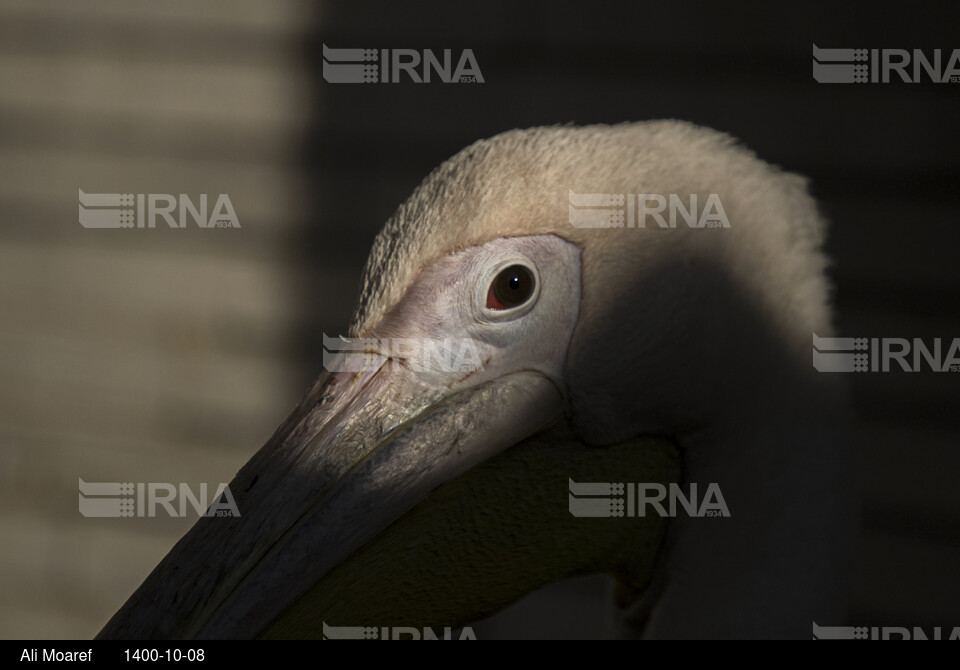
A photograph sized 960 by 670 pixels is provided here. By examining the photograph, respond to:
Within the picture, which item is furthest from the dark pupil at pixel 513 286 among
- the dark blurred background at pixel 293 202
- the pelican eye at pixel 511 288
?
the dark blurred background at pixel 293 202

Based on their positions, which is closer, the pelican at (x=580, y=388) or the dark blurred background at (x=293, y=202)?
the pelican at (x=580, y=388)

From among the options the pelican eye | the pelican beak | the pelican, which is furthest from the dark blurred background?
the pelican beak

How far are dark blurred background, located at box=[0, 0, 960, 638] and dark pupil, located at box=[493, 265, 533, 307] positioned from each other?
1.28 meters

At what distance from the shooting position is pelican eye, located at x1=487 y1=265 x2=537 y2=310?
1.31 meters

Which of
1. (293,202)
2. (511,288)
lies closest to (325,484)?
(511,288)

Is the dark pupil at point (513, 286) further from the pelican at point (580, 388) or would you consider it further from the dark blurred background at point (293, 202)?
the dark blurred background at point (293, 202)

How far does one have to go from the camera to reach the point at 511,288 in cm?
131

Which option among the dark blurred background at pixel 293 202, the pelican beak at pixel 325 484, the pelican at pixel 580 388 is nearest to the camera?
the pelican beak at pixel 325 484

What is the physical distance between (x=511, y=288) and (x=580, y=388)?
6.9 inches

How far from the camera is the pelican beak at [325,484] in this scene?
1.16 m

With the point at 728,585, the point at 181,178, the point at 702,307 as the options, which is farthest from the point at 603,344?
the point at 181,178

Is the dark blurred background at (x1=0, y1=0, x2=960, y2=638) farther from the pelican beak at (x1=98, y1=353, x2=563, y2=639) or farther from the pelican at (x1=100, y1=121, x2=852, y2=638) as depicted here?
the pelican beak at (x1=98, y1=353, x2=563, y2=639)

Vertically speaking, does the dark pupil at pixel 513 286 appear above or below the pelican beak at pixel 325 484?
above

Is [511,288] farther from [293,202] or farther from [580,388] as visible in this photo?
[293,202]
